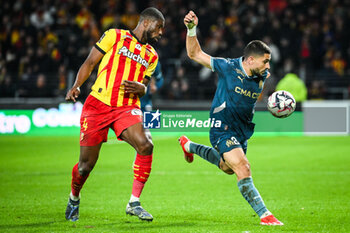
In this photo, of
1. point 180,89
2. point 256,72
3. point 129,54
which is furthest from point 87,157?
point 180,89

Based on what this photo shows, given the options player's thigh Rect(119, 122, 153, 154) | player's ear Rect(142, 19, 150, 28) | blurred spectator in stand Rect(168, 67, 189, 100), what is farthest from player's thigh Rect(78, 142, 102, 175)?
blurred spectator in stand Rect(168, 67, 189, 100)

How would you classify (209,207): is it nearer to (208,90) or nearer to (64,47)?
(208,90)

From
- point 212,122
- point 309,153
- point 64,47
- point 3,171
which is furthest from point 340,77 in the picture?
point 212,122

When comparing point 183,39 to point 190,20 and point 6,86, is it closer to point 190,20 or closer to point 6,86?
point 6,86

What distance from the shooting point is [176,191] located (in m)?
8.48

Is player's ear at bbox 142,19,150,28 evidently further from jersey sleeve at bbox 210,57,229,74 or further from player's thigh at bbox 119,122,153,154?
player's thigh at bbox 119,122,153,154

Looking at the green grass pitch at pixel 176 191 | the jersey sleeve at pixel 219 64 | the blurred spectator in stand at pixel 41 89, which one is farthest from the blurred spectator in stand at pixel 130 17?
Result: the jersey sleeve at pixel 219 64

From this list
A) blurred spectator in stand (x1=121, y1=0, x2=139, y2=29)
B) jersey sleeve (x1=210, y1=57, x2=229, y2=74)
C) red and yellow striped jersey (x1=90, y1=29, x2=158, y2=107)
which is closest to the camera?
red and yellow striped jersey (x1=90, y1=29, x2=158, y2=107)

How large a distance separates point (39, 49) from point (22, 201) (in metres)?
13.9

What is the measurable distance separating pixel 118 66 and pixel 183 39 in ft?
48.5

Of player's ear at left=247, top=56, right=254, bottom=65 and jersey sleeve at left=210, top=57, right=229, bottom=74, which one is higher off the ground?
player's ear at left=247, top=56, right=254, bottom=65

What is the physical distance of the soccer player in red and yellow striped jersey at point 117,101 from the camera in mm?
6160

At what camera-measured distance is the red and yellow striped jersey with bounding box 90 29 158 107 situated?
246 inches

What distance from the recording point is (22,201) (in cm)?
748
